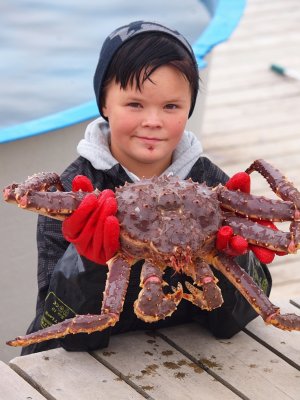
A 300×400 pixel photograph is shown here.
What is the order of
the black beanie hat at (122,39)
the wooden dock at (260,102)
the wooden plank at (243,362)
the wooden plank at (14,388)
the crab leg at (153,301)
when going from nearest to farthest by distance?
1. the crab leg at (153,301)
2. the wooden plank at (14,388)
3. the wooden plank at (243,362)
4. the black beanie hat at (122,39)
5. the wooden dock at (260,102)

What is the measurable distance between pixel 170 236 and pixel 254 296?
7.4 inches

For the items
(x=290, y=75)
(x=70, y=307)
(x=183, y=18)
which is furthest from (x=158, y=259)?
(x=290, y=75)

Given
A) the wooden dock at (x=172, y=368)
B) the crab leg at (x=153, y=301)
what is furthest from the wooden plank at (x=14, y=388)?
the crab leg at (x=153, y=301)

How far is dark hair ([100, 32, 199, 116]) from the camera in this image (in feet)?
6.63

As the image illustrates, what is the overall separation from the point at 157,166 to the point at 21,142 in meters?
0.93

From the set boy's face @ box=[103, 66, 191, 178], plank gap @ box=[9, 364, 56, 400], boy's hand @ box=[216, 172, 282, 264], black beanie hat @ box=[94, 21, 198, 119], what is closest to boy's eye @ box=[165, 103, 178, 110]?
boy's face @ box=[103, 66, 191, 178]

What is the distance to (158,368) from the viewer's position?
2020mm

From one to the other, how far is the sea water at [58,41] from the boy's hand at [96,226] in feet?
6.65

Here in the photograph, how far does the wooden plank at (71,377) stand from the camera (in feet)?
6.25

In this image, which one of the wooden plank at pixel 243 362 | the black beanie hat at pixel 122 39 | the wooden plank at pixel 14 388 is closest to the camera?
the wooden plank at pixel 14 388

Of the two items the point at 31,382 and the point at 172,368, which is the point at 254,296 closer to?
the point at 172,368

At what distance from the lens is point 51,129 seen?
10.0ft

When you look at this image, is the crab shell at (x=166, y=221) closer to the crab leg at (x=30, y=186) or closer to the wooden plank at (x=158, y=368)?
the crab leg at (x=30, y=186)

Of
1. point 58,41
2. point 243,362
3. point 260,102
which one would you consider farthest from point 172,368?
point 260,102
